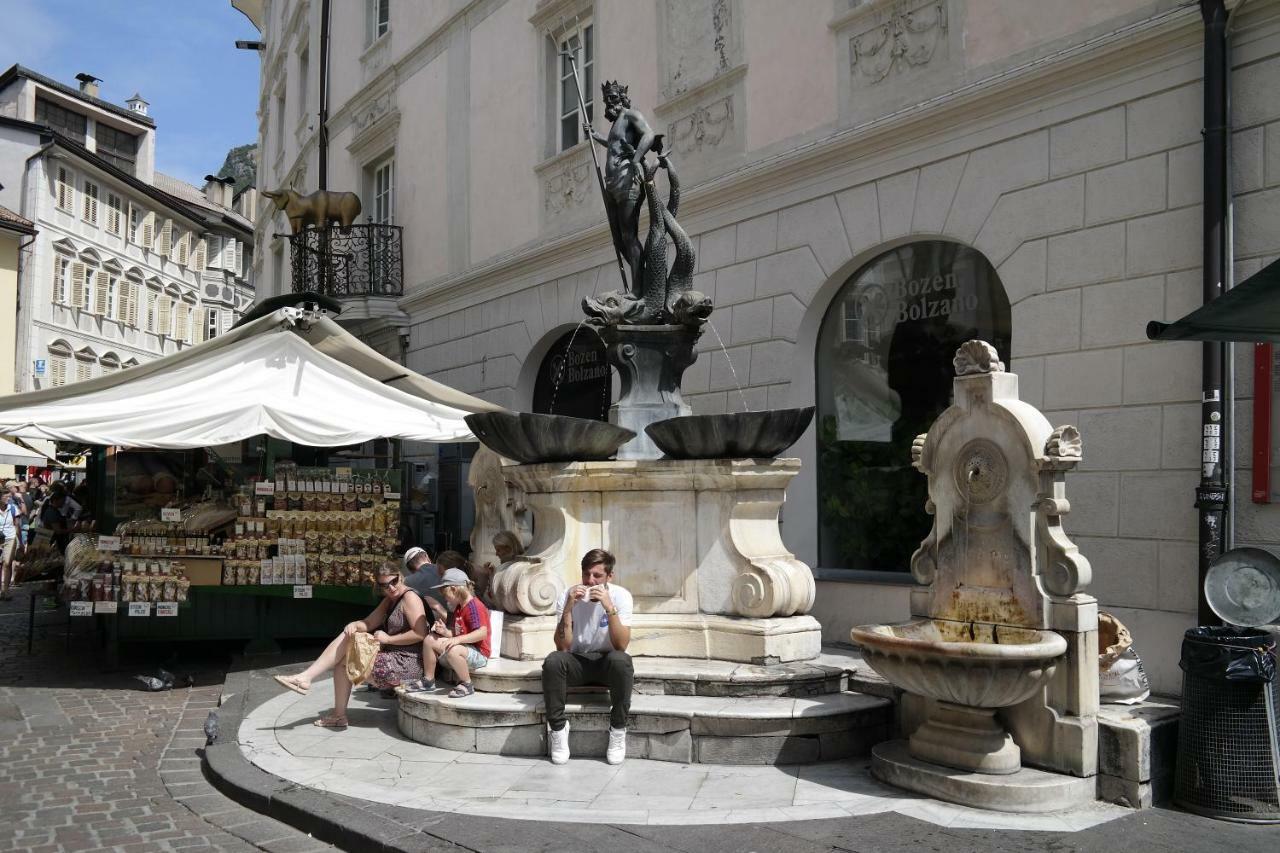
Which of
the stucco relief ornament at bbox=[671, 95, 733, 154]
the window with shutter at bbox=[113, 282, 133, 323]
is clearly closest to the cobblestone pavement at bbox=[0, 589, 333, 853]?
the stucco relief ornament at bbox=[671, 95, 733, 154]

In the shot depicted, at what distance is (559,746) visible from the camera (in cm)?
568

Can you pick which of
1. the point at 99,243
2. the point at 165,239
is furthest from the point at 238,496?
the point at 165,239

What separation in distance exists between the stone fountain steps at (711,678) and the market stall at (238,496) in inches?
145

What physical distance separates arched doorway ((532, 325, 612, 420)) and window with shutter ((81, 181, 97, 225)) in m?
25.7

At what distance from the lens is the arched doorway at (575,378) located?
532 inches

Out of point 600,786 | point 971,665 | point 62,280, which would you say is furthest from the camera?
point 62,280

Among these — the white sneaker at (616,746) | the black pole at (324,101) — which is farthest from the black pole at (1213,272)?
the black pole at (324,101)

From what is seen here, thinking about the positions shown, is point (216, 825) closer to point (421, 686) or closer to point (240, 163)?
point (421, 686)

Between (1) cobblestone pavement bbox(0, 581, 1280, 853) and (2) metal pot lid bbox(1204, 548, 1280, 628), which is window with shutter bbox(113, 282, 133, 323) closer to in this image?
(1) cobblestone pavement bbox(0, 581, 1280, 853)

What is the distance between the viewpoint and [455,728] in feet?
19.8

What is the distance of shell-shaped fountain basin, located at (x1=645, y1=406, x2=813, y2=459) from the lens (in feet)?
21.1

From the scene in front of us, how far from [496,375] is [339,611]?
5.43 metres

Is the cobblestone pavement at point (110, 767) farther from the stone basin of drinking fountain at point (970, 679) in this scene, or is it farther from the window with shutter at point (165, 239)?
the window with shutter at point (165, 239)

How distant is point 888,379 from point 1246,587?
4678 mm
